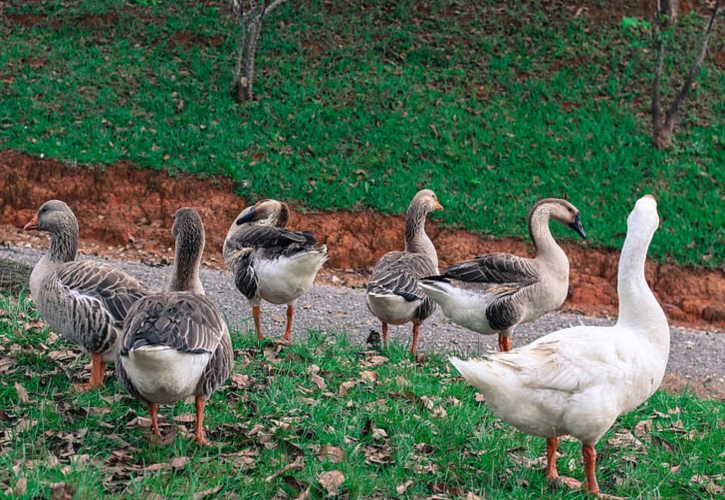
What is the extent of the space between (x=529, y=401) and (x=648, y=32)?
1592cm

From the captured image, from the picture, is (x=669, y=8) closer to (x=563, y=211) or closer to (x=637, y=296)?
(x=563, y=211)

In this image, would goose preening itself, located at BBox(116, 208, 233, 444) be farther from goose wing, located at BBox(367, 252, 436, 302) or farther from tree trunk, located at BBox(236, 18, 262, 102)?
tree trunk, located at BBox(236, 18, 262, 102)

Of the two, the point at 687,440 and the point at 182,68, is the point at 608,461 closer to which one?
the point at 687,440

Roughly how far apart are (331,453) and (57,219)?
363 centimetres

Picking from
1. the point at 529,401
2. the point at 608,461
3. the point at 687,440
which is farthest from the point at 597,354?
the point at 687,440

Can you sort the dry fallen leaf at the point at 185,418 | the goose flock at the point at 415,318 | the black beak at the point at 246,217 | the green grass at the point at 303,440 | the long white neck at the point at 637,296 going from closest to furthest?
the green grass at the point at 303,440 < the goose flock at the point at 415,318 < the long white neck at the point at 637,296 < the dry fallen leaf at the point at 185,418 < the black beak at the point at 246,217

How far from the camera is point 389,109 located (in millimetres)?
16906

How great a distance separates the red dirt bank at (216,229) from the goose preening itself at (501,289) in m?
4.63

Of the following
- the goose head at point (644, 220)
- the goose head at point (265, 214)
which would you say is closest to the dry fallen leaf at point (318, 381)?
the goose head at point (644, 220)

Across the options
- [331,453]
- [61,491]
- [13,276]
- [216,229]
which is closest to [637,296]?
[331,453]

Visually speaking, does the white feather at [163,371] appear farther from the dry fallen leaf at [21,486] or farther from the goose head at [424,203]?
the goose head at [424,203]

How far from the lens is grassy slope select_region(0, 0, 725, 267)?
15.2m

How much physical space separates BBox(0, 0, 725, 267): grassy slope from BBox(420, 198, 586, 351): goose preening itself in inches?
221

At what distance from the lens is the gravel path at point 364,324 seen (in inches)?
408
